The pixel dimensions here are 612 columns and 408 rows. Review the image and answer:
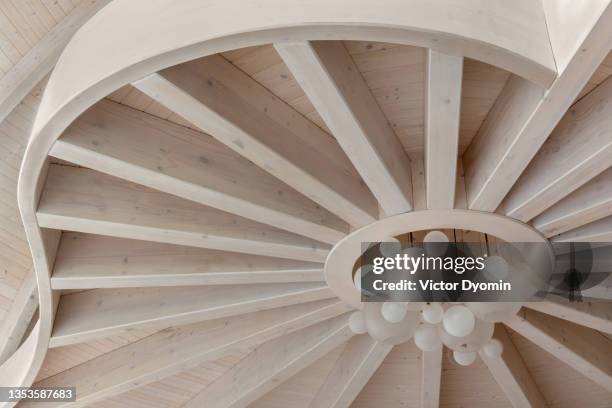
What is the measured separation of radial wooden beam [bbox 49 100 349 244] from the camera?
462 cm

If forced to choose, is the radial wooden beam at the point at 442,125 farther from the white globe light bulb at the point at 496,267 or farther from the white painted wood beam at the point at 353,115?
the white globe light bulb at the point at 496,267

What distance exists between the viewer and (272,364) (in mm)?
7277

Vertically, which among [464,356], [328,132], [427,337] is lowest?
[464,356]

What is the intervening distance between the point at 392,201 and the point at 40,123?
256cm

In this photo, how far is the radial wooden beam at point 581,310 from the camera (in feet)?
Result: 19.4

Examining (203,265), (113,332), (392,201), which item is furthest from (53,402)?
(392,201)

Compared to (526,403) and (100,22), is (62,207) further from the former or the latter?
(526,403)

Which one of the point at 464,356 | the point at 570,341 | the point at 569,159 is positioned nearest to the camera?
the point at 569,159

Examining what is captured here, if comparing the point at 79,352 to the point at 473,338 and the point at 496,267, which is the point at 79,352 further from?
the point at 496,267

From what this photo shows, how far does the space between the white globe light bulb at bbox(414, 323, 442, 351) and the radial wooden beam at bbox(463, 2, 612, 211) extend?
1.23 meters

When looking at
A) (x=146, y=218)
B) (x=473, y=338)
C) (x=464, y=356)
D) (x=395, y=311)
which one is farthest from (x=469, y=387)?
(x=146, y=218)

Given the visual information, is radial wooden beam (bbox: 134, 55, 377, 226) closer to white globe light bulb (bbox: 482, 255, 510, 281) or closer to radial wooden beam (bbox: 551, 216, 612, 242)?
white globe light bulb (bbox: 482, 255, 510, 281)

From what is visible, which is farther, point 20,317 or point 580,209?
point 20,317

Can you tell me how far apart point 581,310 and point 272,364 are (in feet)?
10.8
